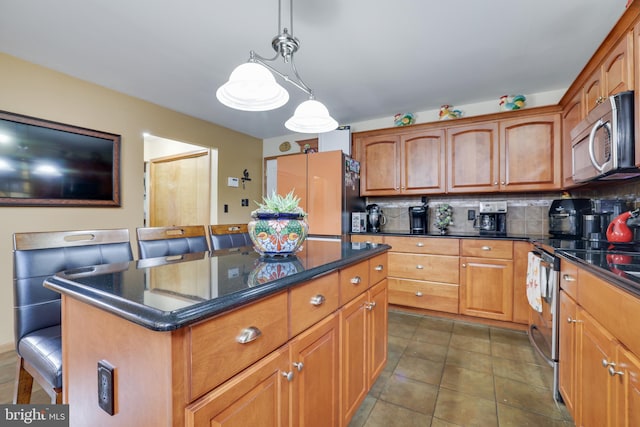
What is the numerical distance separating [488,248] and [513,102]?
1.47 m

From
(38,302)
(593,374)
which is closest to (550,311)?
(593,374)

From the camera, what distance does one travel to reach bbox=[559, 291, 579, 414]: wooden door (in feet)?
4.37

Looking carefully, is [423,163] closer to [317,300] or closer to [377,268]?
[377,268]

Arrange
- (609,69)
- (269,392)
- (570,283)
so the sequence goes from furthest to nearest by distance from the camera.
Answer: (609,69) < (570,283) < (269,392)

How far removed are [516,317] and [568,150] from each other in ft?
5.06

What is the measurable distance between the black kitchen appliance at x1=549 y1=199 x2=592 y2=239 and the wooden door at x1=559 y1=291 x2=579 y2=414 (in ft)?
3.62

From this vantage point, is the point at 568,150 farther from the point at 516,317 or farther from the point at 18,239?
the point at 18,239

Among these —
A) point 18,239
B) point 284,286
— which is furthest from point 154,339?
point 18,239

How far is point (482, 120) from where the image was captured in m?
2.91

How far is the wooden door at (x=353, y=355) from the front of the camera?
1.23 m

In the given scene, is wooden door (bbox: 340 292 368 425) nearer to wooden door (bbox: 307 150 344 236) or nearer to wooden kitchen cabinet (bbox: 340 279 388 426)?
wooden kitchen cabinet (bbox: 340 279 388 426)

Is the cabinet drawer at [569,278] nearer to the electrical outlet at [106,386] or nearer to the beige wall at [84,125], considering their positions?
the electrical outlet at [106,386]

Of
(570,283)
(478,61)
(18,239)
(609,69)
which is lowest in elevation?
(570,283)

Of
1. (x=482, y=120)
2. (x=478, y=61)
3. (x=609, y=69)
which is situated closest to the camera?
(x=609, y=69)
